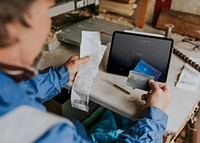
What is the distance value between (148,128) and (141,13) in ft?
3.07

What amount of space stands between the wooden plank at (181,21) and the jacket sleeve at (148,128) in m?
0.77

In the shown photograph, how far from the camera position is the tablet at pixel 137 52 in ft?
3.46

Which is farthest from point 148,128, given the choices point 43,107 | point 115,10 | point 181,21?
point 115,10

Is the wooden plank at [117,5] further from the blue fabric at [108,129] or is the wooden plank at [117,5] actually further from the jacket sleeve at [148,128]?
the jacket sleeve at [148,128]

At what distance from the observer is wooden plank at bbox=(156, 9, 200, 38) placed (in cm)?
144

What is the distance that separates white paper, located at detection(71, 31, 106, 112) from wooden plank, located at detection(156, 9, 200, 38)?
536 mm

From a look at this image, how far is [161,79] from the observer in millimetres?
1059

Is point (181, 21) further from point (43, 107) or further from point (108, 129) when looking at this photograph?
point (43, 107)

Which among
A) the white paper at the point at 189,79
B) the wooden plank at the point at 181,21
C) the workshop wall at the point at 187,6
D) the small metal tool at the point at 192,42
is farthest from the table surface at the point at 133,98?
the workshop wall at the point at 187,6

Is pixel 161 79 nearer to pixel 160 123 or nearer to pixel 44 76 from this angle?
pixel 160 123

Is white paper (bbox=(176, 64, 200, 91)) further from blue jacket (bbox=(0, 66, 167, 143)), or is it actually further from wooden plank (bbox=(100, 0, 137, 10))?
wooden plank (bbox=(100, 0, 137, 10))

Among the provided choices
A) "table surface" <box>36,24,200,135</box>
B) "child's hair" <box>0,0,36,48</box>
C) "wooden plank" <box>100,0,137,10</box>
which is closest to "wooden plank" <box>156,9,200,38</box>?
"wooden plank" <box>100,0,137,10</box>

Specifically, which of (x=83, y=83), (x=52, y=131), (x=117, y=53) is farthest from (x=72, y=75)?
(x=52, y=131)

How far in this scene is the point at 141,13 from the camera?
5.13 feet
